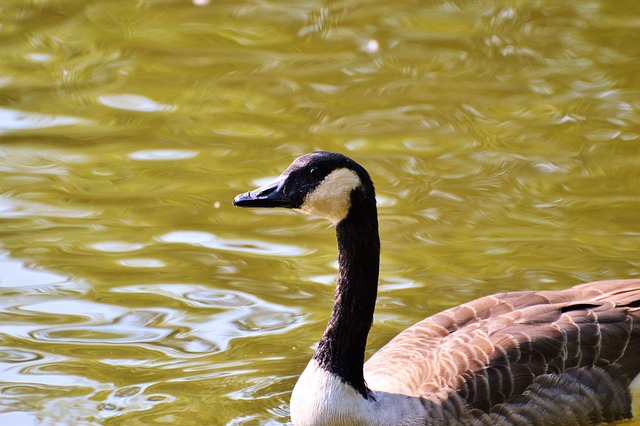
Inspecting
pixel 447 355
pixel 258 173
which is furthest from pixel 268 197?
pixel 258 173

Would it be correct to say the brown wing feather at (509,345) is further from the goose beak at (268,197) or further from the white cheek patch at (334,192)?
the goose beak at (268,197)

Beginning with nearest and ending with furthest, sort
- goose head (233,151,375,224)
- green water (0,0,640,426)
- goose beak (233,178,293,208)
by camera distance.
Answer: goose beak (233,178,293,208) → goose head (233,151,375,224) → green water (0,0,640,426)

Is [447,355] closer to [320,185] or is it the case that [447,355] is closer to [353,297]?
[353,297]

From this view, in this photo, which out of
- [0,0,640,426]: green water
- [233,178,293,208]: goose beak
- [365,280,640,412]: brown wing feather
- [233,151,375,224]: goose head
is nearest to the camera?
[233,178,293,208]: goose beak

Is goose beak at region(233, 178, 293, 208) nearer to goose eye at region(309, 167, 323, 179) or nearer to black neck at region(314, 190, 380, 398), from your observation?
goose eye at region(309, 167, 323, 179)

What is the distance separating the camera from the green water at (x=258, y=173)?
310 inches

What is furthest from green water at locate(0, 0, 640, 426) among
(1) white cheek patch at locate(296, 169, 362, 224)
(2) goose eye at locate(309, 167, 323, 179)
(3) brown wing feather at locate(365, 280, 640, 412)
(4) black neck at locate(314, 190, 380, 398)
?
(2) goose eye at locate(309, 167, 323, 179)

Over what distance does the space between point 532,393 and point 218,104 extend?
5.81 meters

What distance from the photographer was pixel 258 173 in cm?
1031

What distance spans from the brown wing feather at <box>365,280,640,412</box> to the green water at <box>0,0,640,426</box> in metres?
0.87

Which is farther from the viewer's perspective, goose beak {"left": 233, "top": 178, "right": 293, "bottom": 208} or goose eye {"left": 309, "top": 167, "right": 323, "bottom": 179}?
goose eye {"left": 309, "top": 167, "right": 323, "bottom": 179}

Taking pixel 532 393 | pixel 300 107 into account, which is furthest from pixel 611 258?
pixel 300 107

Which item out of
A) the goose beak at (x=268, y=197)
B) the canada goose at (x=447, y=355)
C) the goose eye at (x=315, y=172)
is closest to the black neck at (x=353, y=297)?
the canada goose at (x=447, y=355)

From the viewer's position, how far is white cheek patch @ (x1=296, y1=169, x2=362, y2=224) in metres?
6.62
